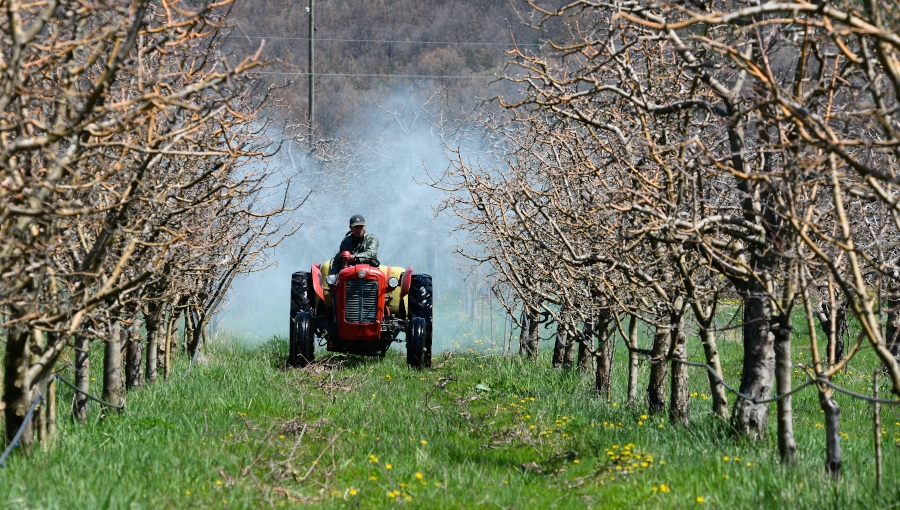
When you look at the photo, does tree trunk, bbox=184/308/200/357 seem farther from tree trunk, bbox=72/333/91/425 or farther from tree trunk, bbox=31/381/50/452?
tree trunk, bbox=31/381/50/452

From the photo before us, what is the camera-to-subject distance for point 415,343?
13289 millimetres

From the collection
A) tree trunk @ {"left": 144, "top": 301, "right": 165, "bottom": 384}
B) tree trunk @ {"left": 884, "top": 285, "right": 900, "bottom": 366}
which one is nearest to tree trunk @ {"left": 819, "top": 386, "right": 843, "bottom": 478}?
tree trunk @ {"left": 884, "top": 285, "right": 900, "bottom": 366}

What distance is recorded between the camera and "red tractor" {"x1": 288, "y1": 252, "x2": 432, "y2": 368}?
43.8 ft

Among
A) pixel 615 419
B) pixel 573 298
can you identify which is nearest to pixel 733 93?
pixel 615 419

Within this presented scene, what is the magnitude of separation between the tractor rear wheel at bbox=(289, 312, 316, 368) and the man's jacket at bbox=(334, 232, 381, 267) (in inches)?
38.5

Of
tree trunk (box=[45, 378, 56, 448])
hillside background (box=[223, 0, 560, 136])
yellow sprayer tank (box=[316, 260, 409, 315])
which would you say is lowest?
tree trunk (box=[45, 378, 56, 448])

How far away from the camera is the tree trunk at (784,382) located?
20.4ft

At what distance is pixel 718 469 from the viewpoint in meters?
6.19

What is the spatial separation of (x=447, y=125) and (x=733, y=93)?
1215 inches

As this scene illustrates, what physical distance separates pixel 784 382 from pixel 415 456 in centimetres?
247

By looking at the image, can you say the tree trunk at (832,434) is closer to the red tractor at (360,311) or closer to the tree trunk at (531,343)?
the red tractor at (360,311)

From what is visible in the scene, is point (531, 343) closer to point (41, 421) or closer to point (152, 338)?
point (152, 338)

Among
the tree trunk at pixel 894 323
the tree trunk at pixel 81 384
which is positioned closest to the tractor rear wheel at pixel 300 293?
the tree trunk at pixel 81 384

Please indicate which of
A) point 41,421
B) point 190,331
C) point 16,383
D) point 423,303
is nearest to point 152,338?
point 423,303
